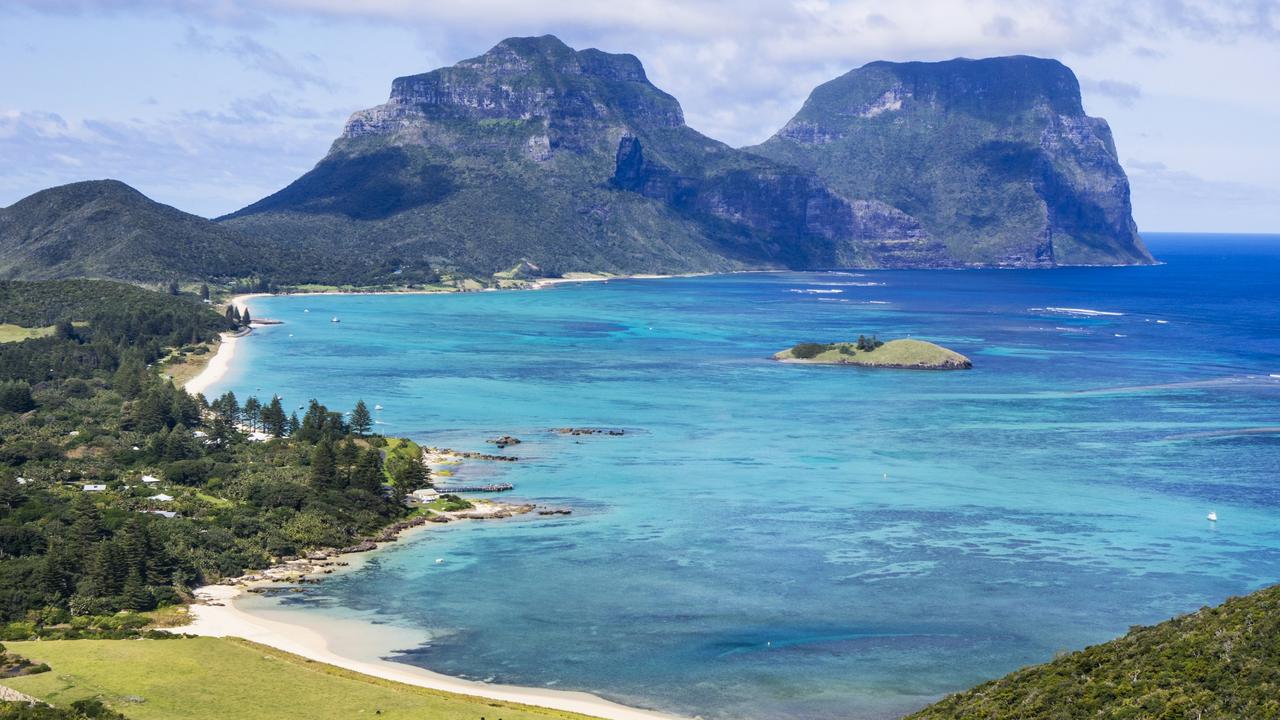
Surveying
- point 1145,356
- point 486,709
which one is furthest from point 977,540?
point 1145,356

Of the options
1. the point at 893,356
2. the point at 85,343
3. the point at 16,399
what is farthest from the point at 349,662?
the point at 893,356

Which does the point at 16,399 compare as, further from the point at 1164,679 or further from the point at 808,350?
the point at 1164,679

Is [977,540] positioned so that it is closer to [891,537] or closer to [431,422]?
[891,537]

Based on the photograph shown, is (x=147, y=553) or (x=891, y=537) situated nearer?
(x=147, y=553)

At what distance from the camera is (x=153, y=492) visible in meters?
93.0

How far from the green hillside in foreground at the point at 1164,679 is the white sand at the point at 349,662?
1387 cm

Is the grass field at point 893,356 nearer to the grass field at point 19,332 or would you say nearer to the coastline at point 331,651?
the grass field at point 19,332

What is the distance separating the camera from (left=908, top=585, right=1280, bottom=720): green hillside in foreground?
151 feet

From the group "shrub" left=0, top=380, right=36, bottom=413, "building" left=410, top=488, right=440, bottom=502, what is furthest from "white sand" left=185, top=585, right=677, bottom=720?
"shrub" left=0, top=380, right=36, bottom=413

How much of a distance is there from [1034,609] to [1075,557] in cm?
1304

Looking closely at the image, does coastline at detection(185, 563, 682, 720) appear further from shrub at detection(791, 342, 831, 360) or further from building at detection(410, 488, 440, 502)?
shrub at detection(791, 342, 831, 360)

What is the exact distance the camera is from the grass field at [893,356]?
184 metres

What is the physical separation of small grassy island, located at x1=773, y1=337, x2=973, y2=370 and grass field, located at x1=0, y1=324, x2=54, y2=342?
101 m

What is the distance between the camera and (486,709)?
5734 centimetres
